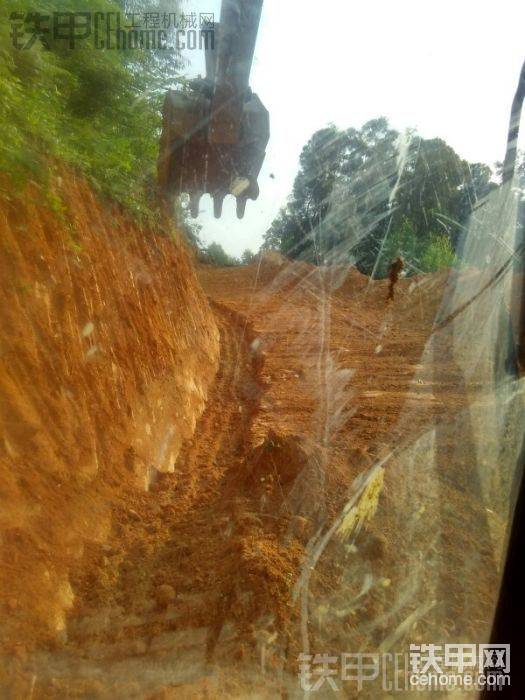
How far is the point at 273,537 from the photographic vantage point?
15.3ft

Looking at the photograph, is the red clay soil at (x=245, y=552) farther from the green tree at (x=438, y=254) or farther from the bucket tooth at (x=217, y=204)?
the green tree at (x=438, y=254)

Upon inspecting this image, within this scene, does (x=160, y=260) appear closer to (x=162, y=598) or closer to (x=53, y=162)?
→ (x=53, y=162)

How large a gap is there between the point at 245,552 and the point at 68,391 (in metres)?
1.96

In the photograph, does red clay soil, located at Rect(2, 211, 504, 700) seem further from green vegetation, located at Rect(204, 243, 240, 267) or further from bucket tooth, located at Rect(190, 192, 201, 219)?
green vegetation, located at Rect(204, 243, 240, 267)

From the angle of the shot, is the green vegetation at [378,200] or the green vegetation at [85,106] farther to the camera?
the green vegetation at [378,200]

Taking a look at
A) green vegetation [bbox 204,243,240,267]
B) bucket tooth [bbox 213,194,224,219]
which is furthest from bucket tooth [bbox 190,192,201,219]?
green vegetation [bbox 204,243,240,267]

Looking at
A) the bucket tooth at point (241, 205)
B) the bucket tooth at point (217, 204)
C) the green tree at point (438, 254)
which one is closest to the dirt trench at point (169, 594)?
the bucket tooth at point (241, 205)

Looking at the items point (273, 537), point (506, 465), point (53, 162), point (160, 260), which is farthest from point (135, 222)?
point (506, 465)

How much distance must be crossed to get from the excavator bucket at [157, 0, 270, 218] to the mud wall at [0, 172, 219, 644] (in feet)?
4.63

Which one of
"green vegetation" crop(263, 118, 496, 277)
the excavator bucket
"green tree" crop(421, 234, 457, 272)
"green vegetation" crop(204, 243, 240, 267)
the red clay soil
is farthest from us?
"green vegetation" crop(204, 243, 240, 267)

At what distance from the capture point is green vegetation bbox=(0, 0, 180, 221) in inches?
207

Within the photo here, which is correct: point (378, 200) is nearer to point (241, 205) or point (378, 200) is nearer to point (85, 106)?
point (241, 205)

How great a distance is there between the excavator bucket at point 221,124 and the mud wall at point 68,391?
4.63 ft

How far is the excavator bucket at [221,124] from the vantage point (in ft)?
21.1
